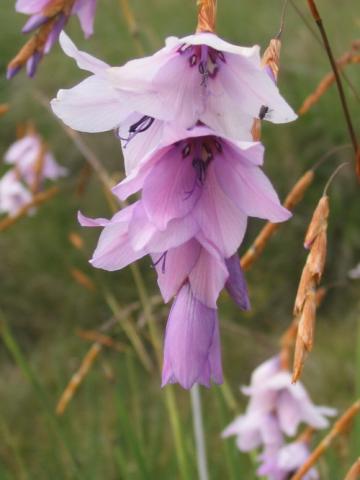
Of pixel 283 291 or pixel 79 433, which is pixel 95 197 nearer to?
pixel 283 291

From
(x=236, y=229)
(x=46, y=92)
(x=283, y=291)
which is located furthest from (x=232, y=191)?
(x=46, y=92)

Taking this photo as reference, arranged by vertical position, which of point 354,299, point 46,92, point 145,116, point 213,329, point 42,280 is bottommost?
point 354,299

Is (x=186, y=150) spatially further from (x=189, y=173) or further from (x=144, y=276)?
(x=144, y=276)

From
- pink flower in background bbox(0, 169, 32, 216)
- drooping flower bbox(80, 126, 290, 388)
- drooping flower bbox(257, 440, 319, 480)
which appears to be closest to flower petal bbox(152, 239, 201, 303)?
drooping flower bbox(80, 126, 290, 388)

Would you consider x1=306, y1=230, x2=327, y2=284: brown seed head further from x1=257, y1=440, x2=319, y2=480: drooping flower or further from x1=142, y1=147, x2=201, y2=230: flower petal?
x1=257, y1=440, x2=319, y2=480: drooping flower

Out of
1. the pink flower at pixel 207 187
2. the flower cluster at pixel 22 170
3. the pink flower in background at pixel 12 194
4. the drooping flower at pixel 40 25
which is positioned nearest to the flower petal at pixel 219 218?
the pink flower at pixel 207 187

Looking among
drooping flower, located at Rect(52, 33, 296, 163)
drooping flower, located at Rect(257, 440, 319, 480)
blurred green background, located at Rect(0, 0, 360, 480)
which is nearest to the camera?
drooping flower, located at Rect(52, 33, 296, 163)
